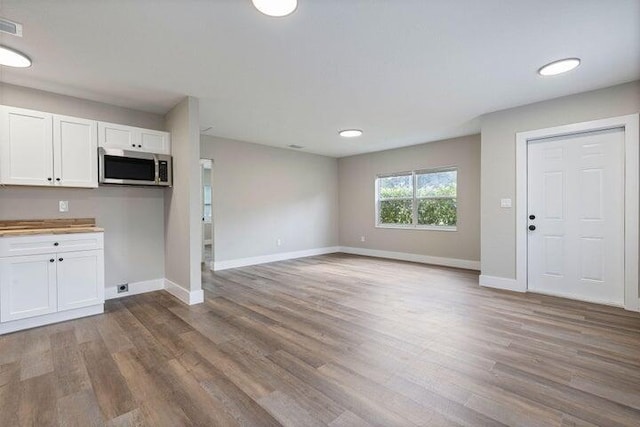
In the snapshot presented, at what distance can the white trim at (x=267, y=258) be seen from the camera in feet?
18.1

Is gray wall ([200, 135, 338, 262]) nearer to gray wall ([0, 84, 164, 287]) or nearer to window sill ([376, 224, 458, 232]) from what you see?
gray wall ([0, 84, 164, 287])

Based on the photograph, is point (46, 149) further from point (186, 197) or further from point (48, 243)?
point (186, 197)

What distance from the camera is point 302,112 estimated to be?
13.5 feet

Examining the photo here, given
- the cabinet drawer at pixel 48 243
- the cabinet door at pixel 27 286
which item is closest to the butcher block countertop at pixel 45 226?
the cabinet drawer at pixel 48 243

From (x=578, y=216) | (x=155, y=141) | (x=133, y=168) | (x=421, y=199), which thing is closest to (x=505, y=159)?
(x=578, y=216)

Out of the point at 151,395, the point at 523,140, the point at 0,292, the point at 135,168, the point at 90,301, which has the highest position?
the point at 523,140

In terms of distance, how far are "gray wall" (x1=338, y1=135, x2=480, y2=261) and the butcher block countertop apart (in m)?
5.35

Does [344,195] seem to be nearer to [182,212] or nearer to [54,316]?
[182,212]

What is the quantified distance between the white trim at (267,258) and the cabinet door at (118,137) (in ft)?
8.42

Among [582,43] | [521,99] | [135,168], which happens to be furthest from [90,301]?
[521,99]

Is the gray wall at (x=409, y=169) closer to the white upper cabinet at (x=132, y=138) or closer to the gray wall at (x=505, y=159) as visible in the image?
the gray wall at (x=505, y=159)

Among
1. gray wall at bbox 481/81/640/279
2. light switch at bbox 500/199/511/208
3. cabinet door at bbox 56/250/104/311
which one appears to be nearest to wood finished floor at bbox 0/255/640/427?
cabinet door at bbox 56/250/104/311

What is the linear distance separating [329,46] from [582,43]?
2.11 metres

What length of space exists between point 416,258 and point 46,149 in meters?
6.12
